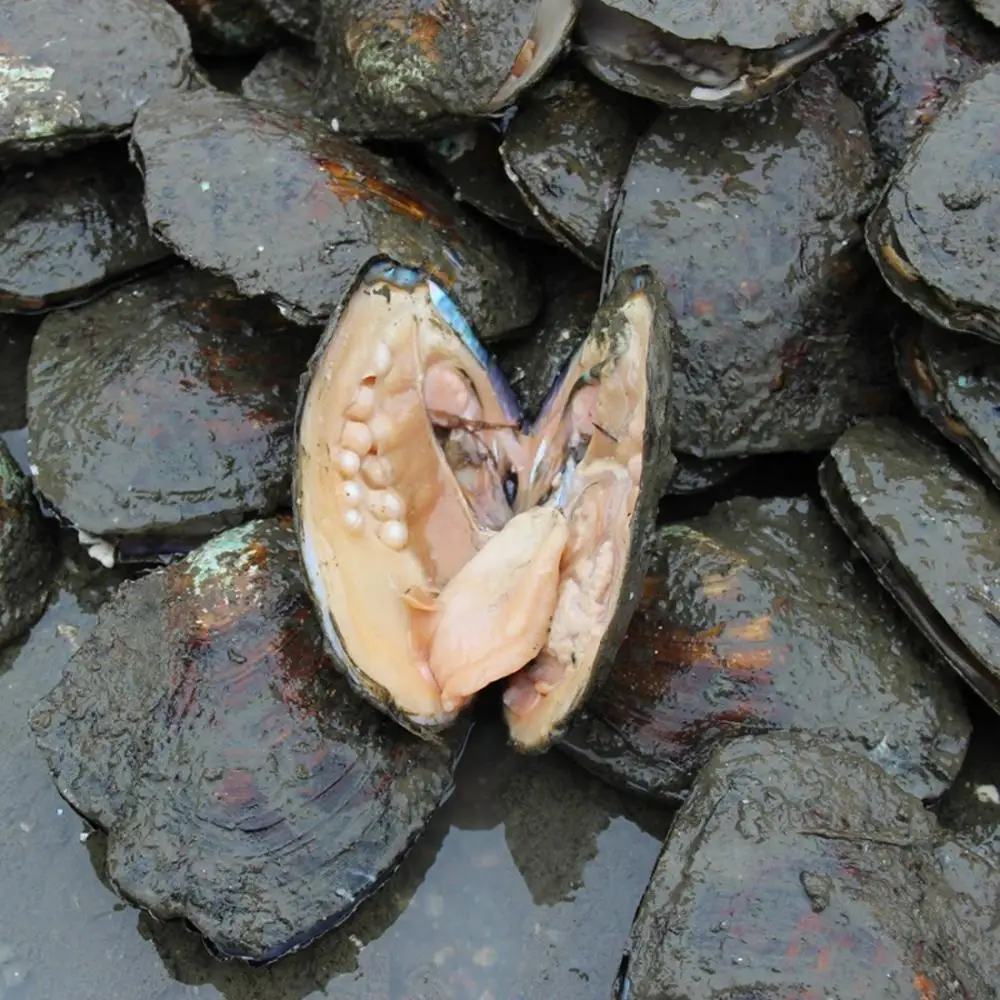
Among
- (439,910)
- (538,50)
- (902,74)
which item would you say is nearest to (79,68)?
(538,50)

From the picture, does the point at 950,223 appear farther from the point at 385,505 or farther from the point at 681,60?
the point at 385,505

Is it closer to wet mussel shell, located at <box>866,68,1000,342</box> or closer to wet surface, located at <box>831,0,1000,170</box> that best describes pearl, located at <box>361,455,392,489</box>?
wet mussel shell, located at <box>866,68,1000,342</box>

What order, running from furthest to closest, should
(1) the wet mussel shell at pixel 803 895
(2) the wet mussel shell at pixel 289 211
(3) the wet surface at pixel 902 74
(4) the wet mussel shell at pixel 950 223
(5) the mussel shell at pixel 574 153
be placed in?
(3) the wet surface at pixel 902 74 → (5) the mussel shell at pixel 574 153 → (2) the wet mussel shell at pixel 289 211 → (4) the wet mussel shell at pixel 950 223 → (1) the wet mussel shell at pixel 803 895

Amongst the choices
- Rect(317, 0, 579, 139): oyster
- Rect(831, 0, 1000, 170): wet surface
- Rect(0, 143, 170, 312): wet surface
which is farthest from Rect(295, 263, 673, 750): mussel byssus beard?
Rect(831, 0, 1000, 170): wet surface

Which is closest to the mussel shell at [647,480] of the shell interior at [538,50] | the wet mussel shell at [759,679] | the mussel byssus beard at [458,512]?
the mussel byssus beard at [458,512]

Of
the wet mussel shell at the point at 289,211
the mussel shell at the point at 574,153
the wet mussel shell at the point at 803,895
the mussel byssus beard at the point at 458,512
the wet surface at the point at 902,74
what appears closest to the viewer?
the wet mussel shell at the point at 803,895

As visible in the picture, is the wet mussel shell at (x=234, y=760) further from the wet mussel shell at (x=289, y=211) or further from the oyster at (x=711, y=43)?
the oyster at (x=711, y=43)

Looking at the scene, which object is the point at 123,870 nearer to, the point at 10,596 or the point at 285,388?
the point at 10,596
